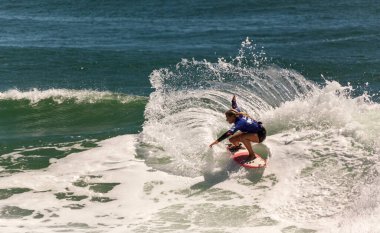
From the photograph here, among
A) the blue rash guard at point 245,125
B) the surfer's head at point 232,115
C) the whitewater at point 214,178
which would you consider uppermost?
the surfer's head at point 232,115

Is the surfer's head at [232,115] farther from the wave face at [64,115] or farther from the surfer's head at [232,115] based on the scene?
the wave face at [64,115]

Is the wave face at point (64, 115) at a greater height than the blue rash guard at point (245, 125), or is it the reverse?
the blue rash guard at point (245, 125)

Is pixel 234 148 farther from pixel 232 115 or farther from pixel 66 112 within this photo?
pixel 66 112

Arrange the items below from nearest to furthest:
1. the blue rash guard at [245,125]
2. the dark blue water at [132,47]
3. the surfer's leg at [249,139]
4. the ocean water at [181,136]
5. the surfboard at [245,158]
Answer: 1. the ocean water at [181,136]
2. the blue rash guard at [245,125]
3. the surfer's leg at [249,139]
4. the surfboard at [245,158]
5. the dark blue water at [132,47]

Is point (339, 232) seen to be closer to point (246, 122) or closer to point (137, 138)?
point (246, 122)

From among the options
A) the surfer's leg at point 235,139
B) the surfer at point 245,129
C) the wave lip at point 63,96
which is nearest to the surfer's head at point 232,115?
the surfer at point 245,129

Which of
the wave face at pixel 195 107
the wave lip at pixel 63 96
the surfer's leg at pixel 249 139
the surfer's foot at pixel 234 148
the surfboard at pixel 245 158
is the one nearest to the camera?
the surfer's leg at pixel 249 139

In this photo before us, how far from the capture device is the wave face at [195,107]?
1631 centimetres

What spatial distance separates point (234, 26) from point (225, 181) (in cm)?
2490

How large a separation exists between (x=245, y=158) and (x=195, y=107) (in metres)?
4.72

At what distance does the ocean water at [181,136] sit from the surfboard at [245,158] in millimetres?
219

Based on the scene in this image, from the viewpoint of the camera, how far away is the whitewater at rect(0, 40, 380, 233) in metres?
12.8

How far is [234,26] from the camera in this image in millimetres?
38219

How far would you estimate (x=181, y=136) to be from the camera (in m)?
17.1
